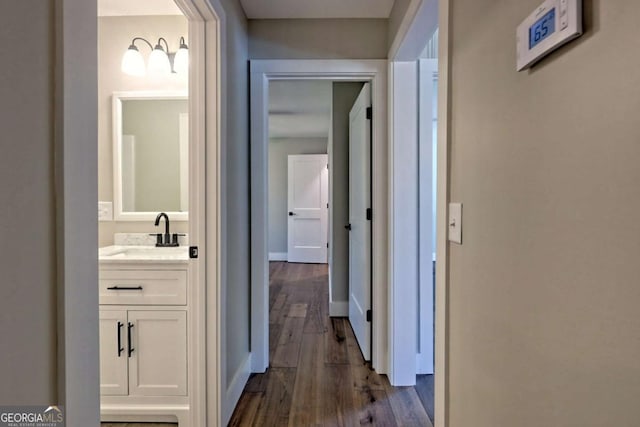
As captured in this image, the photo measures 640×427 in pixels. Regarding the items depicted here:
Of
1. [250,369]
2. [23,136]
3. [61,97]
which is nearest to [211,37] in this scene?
[61,97]

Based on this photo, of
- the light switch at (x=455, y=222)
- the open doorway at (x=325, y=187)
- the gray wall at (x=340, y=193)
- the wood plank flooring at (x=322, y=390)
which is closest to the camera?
the light switch at (x=455, y=222)

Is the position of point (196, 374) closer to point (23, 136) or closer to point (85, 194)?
point (85, 194)

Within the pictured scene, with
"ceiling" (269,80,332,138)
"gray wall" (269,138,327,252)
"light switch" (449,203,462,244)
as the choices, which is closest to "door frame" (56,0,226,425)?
"light switch" (449,203,462,244)

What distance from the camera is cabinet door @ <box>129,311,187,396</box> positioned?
1.84m

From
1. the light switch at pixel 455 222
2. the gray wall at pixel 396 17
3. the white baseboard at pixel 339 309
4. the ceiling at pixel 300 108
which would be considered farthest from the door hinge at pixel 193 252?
the white baseboard at pixel 339 309

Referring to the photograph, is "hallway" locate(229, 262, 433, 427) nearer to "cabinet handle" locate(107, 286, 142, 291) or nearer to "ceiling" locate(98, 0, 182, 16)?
"cabinet handle" locate(107, 286, 142, 291)

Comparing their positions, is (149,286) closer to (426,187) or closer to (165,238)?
(165,238)

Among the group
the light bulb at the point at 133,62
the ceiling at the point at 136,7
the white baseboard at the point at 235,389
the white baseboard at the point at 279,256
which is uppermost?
the ceiling at the point at 136,7

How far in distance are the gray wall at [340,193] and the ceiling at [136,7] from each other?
5.56ft

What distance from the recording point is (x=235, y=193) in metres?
2.05

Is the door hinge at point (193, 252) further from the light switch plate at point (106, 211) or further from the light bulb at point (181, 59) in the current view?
the light bulb at point (181, 59)

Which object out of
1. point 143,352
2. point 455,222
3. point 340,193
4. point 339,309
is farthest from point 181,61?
point 339,309

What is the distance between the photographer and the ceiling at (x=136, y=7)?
2.12 m

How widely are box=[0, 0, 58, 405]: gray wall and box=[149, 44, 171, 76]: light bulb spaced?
5.66 ft
